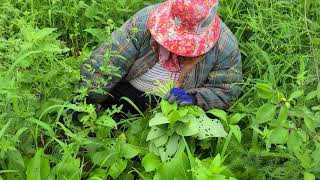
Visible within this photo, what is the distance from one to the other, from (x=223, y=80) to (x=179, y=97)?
327 mm

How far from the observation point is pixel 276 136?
5.98ft

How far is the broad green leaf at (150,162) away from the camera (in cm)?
236

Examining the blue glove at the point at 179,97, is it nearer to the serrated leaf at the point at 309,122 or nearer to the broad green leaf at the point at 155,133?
the broad green leaf at the point at 155,133

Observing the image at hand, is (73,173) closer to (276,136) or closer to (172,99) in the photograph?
(172,99)

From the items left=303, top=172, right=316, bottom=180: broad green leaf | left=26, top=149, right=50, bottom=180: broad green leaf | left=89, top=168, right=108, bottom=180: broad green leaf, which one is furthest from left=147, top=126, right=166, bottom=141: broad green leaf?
left=303, top=172, right=316, bottom=180: broad green leaf

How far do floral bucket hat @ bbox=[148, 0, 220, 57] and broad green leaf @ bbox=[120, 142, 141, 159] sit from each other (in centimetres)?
49

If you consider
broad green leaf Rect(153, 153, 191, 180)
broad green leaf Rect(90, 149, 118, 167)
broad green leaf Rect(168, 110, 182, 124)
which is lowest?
broad green leaf Rect(90, 149, 118, 167)

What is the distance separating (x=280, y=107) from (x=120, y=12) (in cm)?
175

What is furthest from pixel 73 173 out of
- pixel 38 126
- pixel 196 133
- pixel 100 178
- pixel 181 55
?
pixel 181 55

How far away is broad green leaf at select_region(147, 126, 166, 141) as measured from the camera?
8.06ft

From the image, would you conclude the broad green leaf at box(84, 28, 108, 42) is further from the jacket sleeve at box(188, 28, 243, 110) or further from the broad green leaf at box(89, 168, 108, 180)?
the broad green leaf at box(89, 168, 108, 180)

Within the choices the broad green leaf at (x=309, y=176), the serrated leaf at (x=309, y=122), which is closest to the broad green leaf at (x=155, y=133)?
the broad green leaf at (x=309, y=176)

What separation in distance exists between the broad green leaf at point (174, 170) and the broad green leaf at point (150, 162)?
0.31ft

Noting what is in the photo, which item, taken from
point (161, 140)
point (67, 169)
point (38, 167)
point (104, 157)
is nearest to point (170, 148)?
point (161, 140)
